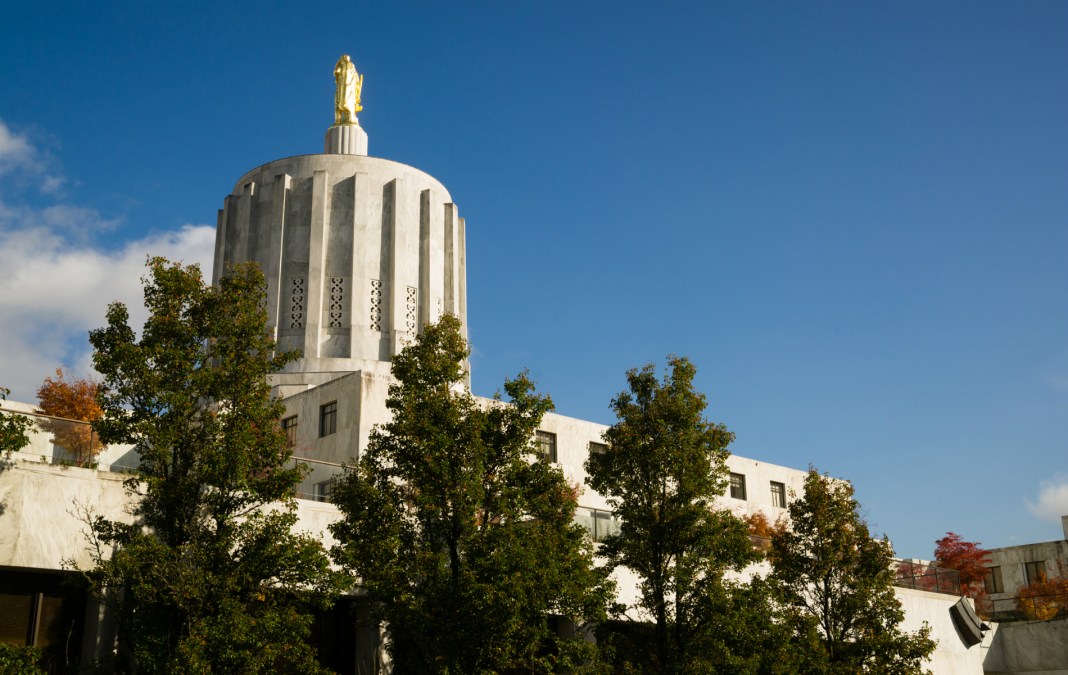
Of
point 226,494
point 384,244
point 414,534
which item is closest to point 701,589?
point 414,534

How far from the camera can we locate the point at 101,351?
22.3 m

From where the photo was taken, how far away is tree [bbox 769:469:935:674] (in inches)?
1205

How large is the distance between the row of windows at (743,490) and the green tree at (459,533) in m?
34.1

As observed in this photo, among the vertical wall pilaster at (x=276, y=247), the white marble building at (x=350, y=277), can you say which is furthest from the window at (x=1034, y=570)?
the vertical wall pilaster at (x=276, y=247)

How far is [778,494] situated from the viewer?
201 feet

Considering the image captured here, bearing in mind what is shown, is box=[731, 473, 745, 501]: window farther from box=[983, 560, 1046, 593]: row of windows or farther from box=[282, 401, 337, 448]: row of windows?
box=[282, 401, 337, 448]: row of windows

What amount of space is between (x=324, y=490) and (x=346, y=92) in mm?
32180

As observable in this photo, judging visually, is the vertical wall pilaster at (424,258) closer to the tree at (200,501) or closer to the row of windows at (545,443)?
the row of windows at (545,443)

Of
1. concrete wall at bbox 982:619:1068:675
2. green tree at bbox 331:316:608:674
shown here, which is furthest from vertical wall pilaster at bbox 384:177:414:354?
concrete wall at bbox 982:619:1068:675

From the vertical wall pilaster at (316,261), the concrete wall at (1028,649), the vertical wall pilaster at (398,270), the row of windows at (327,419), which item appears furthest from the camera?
the concrete wall at (1028,649)

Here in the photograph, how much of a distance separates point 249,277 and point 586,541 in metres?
9.81

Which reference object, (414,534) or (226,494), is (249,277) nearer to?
(226,494)

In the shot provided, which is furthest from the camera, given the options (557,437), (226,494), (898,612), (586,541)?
(557,437)

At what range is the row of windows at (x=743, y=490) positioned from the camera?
58.5 m
